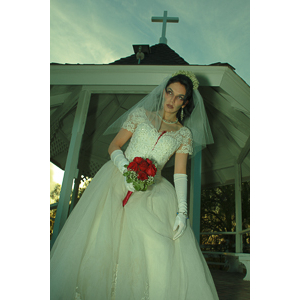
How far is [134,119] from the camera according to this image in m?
2.55

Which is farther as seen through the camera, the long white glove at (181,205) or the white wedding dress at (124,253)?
the long white glove at (181,205)

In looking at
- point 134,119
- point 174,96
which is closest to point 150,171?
point 134,119

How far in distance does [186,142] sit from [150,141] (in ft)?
1.28

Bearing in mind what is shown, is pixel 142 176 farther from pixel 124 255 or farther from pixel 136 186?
pixel 124 255

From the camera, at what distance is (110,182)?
7.15ft

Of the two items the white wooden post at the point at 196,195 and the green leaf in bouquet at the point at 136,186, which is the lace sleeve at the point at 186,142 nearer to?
the green leaf in bouquet at the point at 136,186

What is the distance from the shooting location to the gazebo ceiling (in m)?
3.28

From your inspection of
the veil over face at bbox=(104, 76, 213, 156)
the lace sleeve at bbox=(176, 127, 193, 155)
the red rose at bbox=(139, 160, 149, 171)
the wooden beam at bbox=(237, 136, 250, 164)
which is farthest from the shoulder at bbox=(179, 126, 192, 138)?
the wooden beam at bbox=(237, 136, 250, 164)

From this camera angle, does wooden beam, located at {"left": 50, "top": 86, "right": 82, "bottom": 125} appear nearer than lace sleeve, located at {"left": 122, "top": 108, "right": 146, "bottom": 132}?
No

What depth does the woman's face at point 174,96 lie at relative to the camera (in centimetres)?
259

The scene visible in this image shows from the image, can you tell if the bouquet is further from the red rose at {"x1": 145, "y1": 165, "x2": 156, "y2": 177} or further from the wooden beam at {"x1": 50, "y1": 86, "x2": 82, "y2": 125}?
the wooden beam at {"x1": 50, "y1": 86, "x2": 82, "y2": 125}

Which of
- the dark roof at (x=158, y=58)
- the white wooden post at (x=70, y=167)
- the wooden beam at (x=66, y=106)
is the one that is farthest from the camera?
the dark roof at (x=158, y=58)

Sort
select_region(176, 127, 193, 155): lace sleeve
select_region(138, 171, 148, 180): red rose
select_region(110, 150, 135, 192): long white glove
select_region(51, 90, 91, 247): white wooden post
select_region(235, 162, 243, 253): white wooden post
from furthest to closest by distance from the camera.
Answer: select_region(235, 162, 243, 253): white wooden post
select_region(51, 90, 91, 247): white wooden post
select_region(176, 127, 193, 155): lace sleeve
select_region(110, 150, 135, 192): long white glove
select_region(138, 171, 148, 180): red rose

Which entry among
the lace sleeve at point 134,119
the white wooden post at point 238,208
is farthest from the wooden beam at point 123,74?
the white wooden post at point 238,208
